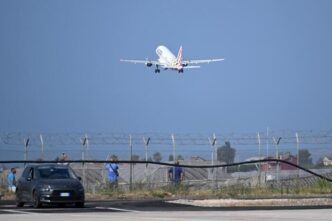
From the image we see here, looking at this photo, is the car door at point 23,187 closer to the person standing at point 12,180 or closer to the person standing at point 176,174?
the person standing at point 12,180

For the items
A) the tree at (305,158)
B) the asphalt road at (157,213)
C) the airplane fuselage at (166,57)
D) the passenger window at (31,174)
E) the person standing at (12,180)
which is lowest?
the asphalt road at (157,213)

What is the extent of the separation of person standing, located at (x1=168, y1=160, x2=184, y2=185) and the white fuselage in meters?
51.7

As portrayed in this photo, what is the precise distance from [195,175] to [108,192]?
1405cm

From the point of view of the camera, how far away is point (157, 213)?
26969 mm

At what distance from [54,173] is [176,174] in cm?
1181

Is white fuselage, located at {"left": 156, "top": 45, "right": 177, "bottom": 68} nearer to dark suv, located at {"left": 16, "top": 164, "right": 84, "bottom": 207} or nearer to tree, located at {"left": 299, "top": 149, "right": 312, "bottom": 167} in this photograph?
tree, located at {"left": 299, "top": 149, "right": 312, "bottom": 167}

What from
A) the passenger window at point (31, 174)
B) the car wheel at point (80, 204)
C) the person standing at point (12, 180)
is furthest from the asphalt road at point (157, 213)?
the person standing at point (12, 180)

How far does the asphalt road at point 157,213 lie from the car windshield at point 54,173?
113 cm

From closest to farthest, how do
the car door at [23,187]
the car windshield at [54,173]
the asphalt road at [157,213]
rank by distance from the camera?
the asphalt road at [157,213] < the car windshield at [54,173] < the car door at [23,187]

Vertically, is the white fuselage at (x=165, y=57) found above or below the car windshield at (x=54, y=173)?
above

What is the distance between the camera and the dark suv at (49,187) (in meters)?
31.0

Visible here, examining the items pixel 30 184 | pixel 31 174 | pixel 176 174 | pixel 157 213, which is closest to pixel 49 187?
pixel 30 184

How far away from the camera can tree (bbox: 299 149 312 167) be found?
4584 cm

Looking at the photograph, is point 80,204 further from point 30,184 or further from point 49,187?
point 30,184
